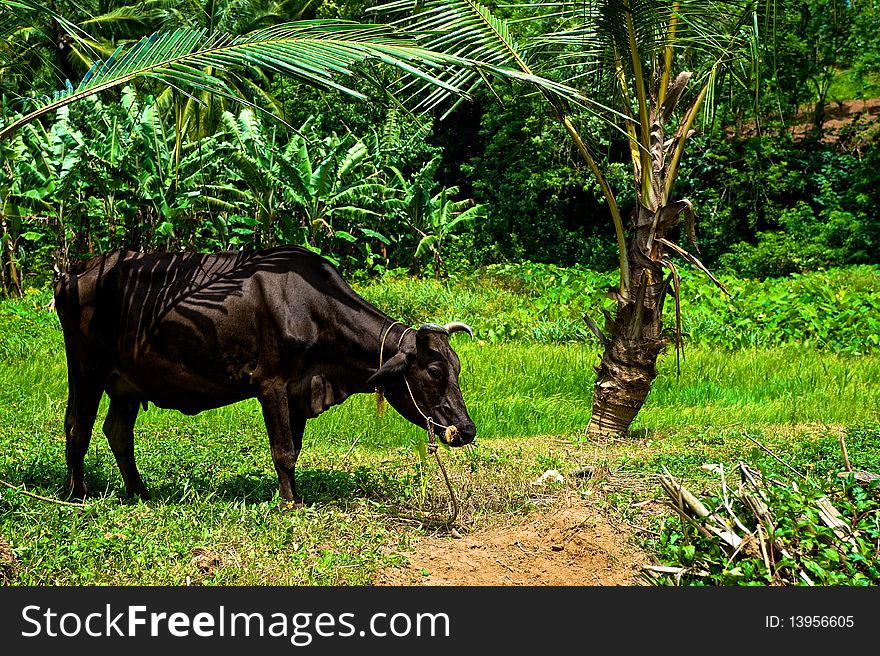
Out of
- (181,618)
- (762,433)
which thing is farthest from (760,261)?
(181,618)

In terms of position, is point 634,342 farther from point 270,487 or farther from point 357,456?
point 270,487

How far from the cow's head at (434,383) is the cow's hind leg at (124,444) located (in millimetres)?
1611

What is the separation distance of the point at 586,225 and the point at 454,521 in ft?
54.4

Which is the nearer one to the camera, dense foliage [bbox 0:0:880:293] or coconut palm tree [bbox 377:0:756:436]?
coconut palm tree [bbox 377:0:756:436]

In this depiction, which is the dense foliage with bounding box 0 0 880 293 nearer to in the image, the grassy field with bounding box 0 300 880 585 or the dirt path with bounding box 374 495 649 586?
the grassy field with bounding box 0 300 880 585

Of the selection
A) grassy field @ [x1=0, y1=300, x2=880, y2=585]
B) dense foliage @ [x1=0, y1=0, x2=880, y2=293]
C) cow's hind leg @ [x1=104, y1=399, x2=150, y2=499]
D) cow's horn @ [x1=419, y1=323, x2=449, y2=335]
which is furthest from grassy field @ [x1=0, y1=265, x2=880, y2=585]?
dense foliage @ [x1=0, y1=0, x2=880, y2=293]

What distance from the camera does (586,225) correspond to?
70.4ft

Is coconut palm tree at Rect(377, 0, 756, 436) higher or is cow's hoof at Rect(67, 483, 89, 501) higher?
coconut palm tree at Rect(377, 0, 756, 436)

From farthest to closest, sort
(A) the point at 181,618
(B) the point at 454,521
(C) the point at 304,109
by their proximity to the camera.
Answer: (C) the point at 304,109, (B) the point at 454,521, (A) the point at 181,618

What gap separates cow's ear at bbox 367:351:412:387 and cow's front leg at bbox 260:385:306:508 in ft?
1.67

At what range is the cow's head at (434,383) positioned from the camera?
5.50m

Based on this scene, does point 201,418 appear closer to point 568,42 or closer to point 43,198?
point 568,42

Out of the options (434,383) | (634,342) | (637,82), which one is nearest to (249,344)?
(434,383)

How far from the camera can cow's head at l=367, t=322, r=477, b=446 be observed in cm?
550
